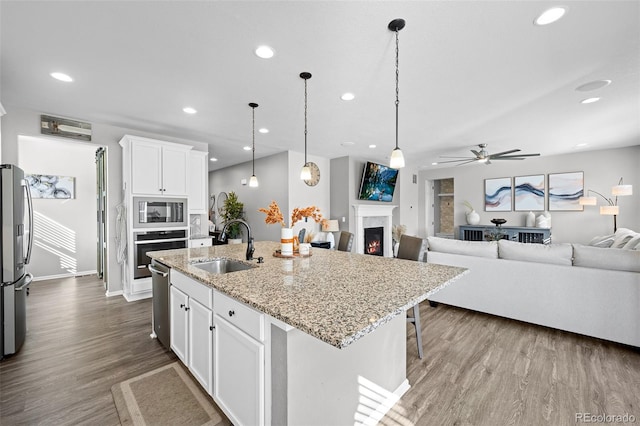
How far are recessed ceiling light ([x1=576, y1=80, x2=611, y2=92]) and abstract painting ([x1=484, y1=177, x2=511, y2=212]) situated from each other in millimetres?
4600

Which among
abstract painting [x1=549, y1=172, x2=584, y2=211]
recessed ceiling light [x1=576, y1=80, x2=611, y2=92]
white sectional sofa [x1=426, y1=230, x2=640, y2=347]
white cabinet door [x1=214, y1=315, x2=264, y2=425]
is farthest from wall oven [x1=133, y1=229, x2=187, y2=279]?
abstract painting [x1=549, y1=172, x2=584, y2=211]

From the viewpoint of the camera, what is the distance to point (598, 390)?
1.85 m

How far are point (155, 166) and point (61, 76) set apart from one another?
1.53m

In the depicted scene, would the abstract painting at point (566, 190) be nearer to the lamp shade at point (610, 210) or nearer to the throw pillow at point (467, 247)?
the lamp shade at point (610, 210)

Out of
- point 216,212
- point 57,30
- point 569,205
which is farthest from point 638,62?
point 216,212

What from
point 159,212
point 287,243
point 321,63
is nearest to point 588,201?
point 321,63

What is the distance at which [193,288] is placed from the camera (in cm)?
179

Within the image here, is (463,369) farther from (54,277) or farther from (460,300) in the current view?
(54,277)

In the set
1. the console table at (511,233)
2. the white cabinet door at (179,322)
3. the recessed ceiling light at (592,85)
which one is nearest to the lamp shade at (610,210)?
the console table at (511,233)

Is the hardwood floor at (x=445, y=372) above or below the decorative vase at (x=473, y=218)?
below

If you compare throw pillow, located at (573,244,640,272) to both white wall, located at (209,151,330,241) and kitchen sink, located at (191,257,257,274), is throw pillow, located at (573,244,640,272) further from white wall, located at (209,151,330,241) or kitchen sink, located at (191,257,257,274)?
white wall, located at (209,151,330,241)

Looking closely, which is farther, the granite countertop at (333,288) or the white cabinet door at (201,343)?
the white cabinet door at (201,343)

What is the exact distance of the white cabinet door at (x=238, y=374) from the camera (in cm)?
124

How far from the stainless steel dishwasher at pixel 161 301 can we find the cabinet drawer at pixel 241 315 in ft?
3.15
